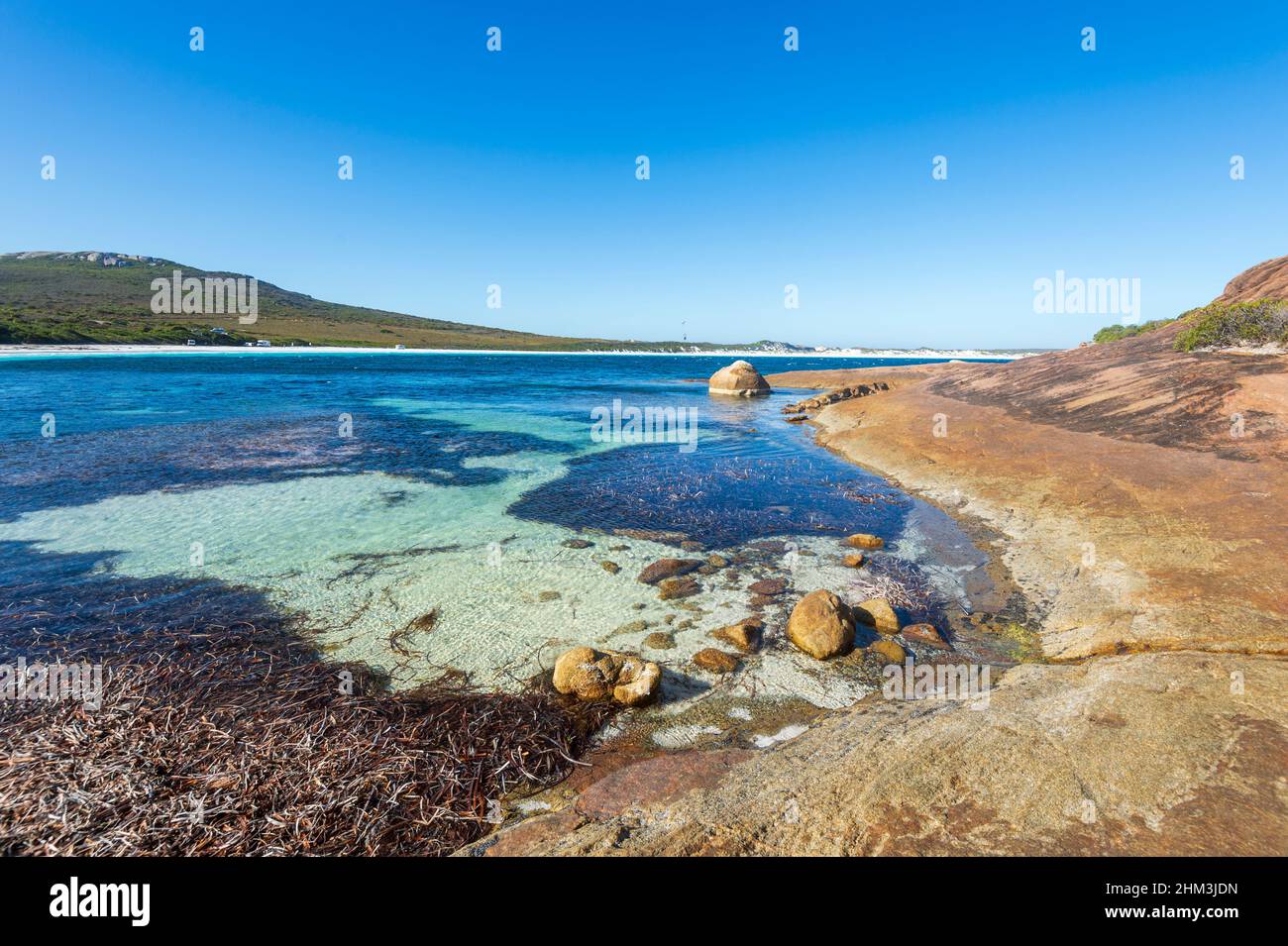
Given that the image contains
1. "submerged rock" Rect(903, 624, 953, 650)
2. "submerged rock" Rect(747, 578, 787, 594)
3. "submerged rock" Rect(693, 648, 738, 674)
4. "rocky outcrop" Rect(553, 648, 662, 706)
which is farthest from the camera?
"submerged rock" Rect(747, 578, 787, 594)

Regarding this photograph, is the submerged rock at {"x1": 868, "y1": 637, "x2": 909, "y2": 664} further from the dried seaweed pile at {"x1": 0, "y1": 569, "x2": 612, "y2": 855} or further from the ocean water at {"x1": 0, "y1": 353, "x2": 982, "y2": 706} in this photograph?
the dried seaweed pile at {"x1": 0, "y1": 569, "x2": 612, "y2": 855}

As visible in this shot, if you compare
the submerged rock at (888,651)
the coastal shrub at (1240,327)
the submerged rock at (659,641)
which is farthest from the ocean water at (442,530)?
the coastal shrub at (1240,327)

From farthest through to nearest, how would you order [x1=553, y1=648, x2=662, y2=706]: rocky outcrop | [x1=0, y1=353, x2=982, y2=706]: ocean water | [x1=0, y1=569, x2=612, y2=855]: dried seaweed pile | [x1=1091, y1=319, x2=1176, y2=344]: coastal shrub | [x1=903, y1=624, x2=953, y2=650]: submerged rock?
1. [x1=1091, y1=319, x2=1176, y2=344]: coastal shrub
2. [x1=0, y1=353, x2=982, y2=706]: ocean water
3. [x1=903, y1=624, x2=953, y2=650]: submerged rock
4. [x1=553, y1=648, x2=662, y2=706]: rocky outcrop
5. [x1=0, y1=569, x2=612, y2=855]: dried seaweed pile

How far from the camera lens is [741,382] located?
51094 millimetres

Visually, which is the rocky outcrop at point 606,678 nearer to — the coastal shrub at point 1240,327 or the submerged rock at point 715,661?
the submerged rock at point 715,661

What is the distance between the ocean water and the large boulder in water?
23178mm

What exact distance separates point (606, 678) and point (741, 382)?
1861 inches

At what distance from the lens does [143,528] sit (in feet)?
39.2

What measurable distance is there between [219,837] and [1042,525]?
52.6ft

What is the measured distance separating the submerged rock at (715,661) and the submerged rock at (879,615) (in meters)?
2.71

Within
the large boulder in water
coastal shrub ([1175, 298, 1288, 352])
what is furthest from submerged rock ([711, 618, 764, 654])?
the large boulder in water

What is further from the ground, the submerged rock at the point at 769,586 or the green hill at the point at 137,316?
the green hill at the point at 137,316

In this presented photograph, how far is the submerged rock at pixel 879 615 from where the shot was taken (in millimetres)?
8453

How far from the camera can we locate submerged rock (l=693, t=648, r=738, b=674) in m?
7.38
